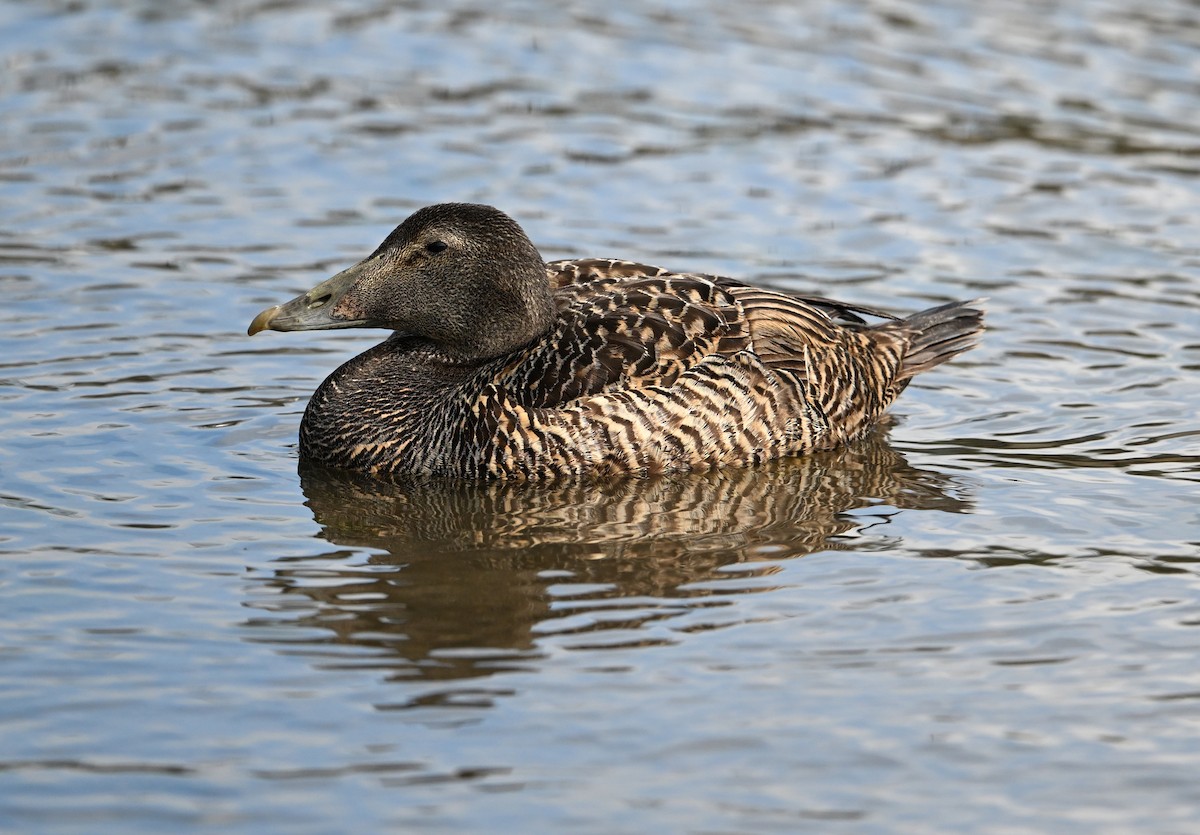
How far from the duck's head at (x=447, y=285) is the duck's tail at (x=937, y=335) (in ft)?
6.99

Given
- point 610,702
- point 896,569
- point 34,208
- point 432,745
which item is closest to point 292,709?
point 432,745

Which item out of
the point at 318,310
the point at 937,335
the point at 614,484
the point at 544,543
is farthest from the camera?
the point at 937,335

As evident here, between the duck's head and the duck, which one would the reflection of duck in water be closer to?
the duck

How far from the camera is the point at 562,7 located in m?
17.6

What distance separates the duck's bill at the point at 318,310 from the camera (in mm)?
8977

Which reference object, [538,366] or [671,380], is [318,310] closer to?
[538,366]

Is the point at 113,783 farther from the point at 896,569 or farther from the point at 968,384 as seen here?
the point at 968,384

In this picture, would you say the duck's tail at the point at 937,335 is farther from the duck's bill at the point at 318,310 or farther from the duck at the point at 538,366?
the duck's bill at the point at 318,310

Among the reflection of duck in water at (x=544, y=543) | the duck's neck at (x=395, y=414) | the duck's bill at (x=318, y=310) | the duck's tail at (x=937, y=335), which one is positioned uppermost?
the duck's bill at (x=318, y=310)

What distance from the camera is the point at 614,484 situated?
8875 millimetres

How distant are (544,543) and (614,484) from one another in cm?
88

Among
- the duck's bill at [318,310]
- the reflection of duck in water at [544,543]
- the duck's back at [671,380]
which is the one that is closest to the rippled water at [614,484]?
the reflection of duck in water at [544,543]

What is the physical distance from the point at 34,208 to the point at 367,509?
207 inches

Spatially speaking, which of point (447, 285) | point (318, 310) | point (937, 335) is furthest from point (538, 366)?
point (937, 335)
